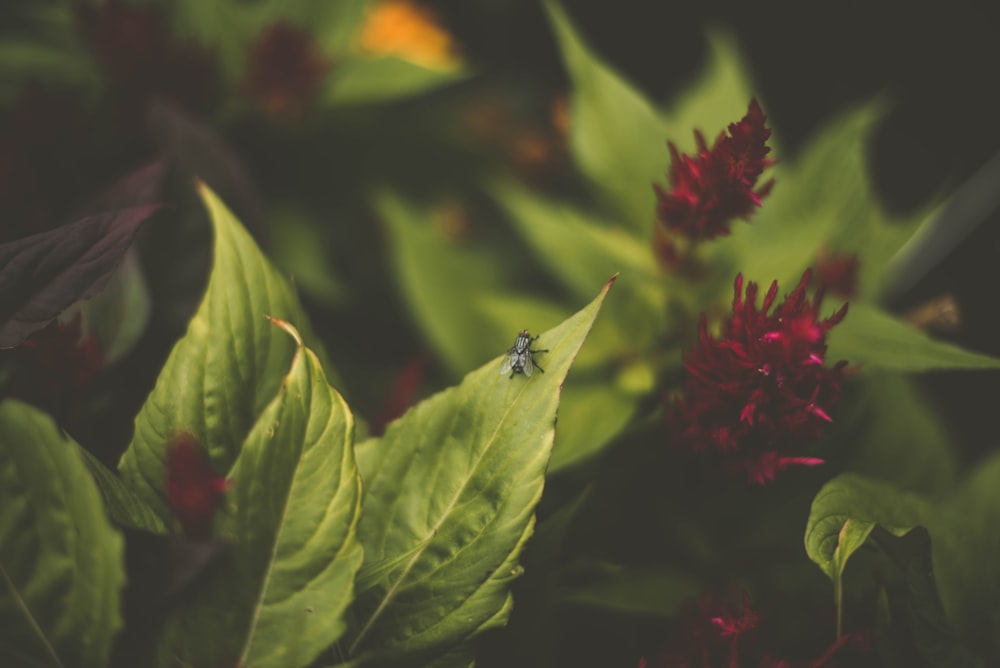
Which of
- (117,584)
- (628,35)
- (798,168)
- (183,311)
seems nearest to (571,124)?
(798,168)

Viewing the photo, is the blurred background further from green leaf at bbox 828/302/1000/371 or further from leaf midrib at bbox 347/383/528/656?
leaf midrib at bbox 347/383/528/656

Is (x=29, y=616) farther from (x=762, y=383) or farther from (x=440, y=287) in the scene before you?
(x=440, y=287)

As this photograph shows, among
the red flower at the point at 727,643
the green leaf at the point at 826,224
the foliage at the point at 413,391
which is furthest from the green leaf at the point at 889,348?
the red flower at the point at 727,643

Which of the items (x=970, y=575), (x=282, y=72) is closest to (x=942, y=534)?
(x=970, y=575)

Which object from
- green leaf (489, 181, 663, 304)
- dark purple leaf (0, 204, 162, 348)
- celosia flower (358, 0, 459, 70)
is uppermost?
celosia flower (358, 0, 459, 70)

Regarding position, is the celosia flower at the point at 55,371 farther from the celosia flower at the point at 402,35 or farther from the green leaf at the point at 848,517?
the celosia flower at the point at 402,35

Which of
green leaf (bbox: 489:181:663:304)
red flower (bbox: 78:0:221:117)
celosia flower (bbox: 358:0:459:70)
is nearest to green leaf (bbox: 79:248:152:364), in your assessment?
red flower (bbox: 78:0:221:117)
